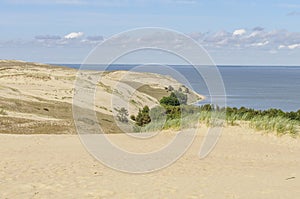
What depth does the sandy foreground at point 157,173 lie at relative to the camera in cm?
871

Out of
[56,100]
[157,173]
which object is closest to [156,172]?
[157,173]

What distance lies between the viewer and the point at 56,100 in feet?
133

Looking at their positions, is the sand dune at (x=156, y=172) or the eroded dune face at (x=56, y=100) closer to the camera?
the sand dune at (x=156, y=172)

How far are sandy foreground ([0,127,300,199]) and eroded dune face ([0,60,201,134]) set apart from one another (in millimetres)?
6279

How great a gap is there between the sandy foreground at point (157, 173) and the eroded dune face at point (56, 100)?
6.28 m

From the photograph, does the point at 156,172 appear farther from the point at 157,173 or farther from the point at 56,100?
the point at 56,100

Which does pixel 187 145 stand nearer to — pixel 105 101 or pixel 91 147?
pixel 91 147

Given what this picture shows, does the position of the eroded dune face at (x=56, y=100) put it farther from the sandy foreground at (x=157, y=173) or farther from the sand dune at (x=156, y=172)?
the sandy foreground at (x=157, y=173)

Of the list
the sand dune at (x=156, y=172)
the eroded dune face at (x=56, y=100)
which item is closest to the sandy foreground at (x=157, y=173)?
the sand dune at (x=156, y=172)

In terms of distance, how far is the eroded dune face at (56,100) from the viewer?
2272cm

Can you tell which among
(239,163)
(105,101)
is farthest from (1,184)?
(105,101)

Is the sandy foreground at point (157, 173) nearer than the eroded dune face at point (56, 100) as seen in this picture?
Yes

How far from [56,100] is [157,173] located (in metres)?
30.7

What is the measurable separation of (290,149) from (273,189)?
6.68 meters
